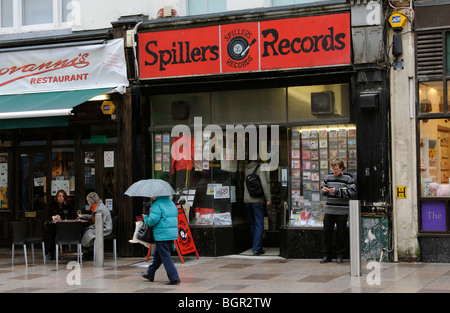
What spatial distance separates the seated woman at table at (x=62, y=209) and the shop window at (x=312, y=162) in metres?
4.51

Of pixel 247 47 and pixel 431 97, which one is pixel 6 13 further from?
pixel 431 97

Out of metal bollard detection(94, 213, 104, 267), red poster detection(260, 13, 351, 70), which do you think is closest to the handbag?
metal bollard detection(94, 213, 104, 267)

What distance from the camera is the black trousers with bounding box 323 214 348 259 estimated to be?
12.1 metres

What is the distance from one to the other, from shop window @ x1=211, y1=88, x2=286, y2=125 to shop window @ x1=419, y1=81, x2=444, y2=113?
8.78 ft

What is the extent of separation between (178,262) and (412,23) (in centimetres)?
621

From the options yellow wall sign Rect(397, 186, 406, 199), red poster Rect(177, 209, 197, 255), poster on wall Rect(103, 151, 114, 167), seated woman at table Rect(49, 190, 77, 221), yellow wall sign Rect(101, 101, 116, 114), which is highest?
yellow wall sign Rect(101, 101, 116, 114)

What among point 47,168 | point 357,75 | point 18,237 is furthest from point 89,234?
point 357,75

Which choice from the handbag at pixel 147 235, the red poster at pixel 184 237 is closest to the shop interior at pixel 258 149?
the red poster at pixel 184 237

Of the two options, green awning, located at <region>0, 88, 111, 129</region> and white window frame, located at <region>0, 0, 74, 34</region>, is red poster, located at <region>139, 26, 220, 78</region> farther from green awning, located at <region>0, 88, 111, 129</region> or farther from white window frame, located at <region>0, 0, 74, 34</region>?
white window frame, located at <region>0, 0, 74, 34</region>

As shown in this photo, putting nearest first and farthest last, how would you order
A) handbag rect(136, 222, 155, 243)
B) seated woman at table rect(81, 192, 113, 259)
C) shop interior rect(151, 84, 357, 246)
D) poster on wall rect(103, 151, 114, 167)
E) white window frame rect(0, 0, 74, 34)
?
handbag rect(136, 222, 155, 243) < shop interior rect(151, 84, 357, 246) < seated woman at table rect(81, 192, 113, 259) < poster on wall rect(103, 151, 114, 167) < white window frame rect(0, 0, 74, 34)

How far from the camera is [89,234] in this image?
1338cm

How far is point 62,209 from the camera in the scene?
543 inches

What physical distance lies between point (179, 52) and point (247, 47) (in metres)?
1.45

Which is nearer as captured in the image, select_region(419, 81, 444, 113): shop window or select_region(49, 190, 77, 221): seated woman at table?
select_region(419, 81, 444, 113): shop window
